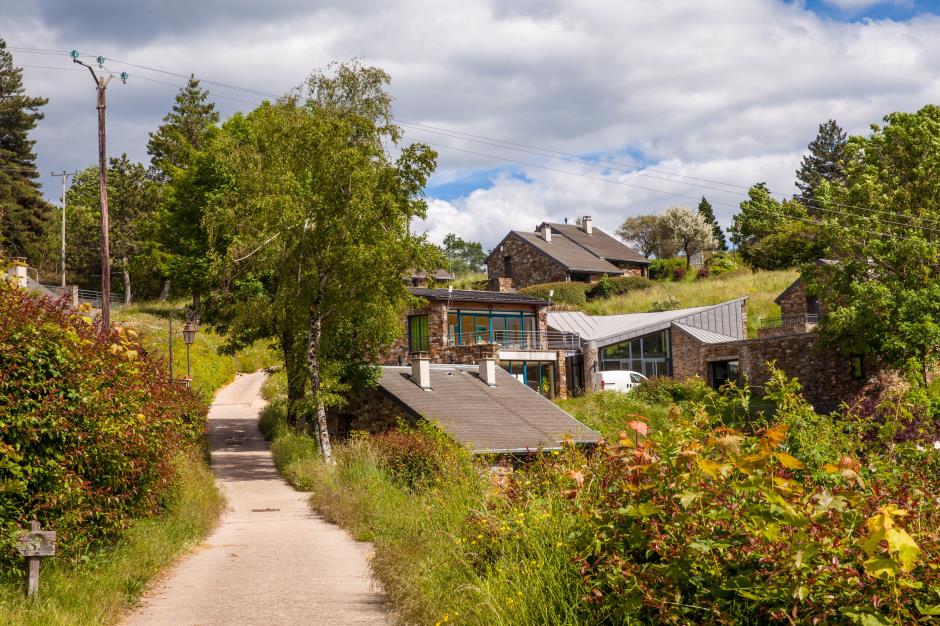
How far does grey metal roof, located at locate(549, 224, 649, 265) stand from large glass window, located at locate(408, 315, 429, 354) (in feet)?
108

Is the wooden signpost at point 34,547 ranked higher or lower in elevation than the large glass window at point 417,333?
lower

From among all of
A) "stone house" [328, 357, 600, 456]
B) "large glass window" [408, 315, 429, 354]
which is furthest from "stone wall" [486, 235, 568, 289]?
"stone house" [328, 357, 600, 456]

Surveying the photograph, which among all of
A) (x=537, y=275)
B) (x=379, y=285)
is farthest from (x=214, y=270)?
(x=537, y=275)

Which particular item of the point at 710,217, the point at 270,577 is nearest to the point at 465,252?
the point at 710,217

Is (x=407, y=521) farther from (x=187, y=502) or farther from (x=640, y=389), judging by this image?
(x=640, y=389)

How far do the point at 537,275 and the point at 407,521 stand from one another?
6061cm

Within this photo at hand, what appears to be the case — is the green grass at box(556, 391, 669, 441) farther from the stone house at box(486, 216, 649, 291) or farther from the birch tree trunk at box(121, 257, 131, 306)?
the birch tree trunk at box(121, 257, 131, 306)

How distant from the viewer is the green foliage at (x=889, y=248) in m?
32.8

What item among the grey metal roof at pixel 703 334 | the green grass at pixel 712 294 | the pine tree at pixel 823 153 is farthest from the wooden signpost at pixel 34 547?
the pine tree at pixel 823 153

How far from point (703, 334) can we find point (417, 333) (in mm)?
14580

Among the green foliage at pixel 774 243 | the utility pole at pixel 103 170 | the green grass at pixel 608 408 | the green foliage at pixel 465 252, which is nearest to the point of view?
the utility pole at pixel 103 170

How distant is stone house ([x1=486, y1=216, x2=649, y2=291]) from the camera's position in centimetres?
6981

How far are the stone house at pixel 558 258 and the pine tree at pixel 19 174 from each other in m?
31.9

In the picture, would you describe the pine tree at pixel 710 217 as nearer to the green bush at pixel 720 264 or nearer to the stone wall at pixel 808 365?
the green bush at pixel 720 264
